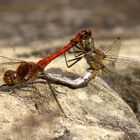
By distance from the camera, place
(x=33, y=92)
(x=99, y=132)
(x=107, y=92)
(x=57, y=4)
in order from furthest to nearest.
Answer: (x=57, y=4)
(x=107, y=92)
(x=33, y=92)
(x=99, y=132)

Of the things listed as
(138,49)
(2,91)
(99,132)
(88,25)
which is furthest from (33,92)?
(88,25)

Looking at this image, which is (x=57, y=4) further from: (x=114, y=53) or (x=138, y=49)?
(x=114, y=53)

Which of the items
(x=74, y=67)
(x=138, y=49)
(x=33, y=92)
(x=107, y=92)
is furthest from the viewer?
(x=138, y=49)

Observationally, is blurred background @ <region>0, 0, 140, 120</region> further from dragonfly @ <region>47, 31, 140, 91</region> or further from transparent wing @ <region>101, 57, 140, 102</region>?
dragonfly @ <region>47, 31, 140, 91</region>

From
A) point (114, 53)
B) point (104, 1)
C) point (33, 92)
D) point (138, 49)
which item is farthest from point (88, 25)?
point (33, 92)

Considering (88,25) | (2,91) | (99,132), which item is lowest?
(88,25)

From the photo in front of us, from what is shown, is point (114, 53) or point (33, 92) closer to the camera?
point (33, 92)

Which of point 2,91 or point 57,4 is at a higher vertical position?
→ point 2,91

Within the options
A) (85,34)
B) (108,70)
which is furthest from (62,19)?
(85,34)

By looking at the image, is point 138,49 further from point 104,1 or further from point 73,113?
point 104,1
